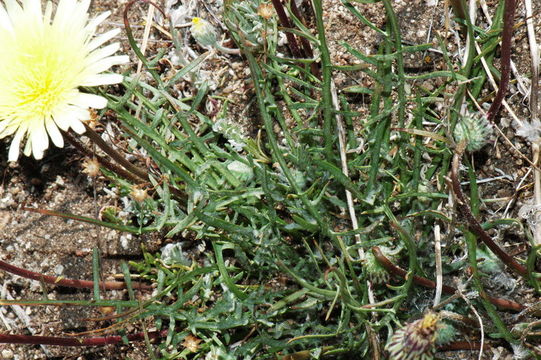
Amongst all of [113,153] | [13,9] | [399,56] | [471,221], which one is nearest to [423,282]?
[471,221]

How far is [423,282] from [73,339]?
0.96 m

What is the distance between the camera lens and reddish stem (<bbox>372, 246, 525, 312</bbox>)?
4.99 ft

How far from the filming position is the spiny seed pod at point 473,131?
173cm

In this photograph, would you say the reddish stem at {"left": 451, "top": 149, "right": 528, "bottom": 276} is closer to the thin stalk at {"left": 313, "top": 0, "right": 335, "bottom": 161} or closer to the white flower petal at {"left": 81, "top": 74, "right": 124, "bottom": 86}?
the thin stalk at {"left": 313, "top": 0, "right": 335, "bottom": 161}

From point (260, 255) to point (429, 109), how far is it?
2.15 feet

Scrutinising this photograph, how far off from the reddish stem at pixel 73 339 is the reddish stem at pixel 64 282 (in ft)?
0.47

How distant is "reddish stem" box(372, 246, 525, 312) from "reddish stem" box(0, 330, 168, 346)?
2.39 ft

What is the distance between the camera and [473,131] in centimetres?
173

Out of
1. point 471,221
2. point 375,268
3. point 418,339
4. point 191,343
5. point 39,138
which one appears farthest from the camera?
point 191,343

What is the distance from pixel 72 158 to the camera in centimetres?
213

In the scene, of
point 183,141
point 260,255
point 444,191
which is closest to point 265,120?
point 183,141

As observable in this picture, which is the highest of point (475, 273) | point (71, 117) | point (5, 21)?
point (5, 21)

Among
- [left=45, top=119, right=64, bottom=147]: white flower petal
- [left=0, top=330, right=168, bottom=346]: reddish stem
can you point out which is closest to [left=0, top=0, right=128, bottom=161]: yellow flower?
[left=45, top=119, right=64, bottom=147]: white flower petal

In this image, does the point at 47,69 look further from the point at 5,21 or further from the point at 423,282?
the point at 423,282
